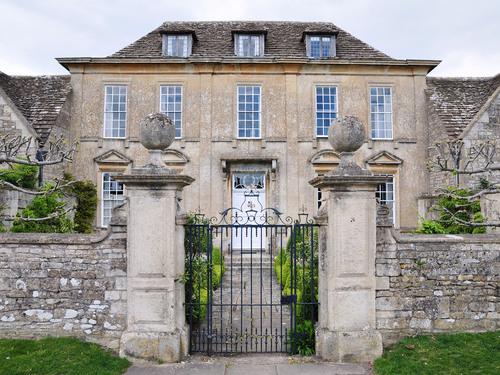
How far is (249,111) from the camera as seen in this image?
50.2 feet

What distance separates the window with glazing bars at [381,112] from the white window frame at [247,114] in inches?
185

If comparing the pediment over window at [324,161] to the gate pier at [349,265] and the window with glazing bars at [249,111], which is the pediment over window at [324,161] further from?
the gate pier at [349,265]

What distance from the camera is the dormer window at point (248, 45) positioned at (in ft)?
51.9

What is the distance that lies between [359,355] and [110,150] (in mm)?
12536

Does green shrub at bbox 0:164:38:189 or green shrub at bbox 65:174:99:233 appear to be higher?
green shrub at bbox 0:164:38:189

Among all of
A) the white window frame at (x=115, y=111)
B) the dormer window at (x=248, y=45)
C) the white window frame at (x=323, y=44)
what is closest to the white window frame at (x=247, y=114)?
the dormer window at (x=248, y=45)

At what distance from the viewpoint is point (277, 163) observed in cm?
1500

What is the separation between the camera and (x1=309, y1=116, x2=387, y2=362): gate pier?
18.0 feet

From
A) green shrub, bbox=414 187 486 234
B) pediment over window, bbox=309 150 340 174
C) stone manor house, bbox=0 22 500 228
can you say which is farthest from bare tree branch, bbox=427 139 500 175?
pediment over window, bbox=309 150 340 174

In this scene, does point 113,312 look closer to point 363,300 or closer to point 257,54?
point 363,300

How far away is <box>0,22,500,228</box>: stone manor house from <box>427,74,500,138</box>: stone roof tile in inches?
2.8

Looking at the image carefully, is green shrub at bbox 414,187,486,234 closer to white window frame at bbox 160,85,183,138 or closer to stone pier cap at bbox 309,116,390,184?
stone pier cap at bbox 309,116,390,184

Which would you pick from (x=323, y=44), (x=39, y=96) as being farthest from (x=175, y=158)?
(x=323, y=44)

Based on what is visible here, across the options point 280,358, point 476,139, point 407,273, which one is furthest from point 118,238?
point 476,139
